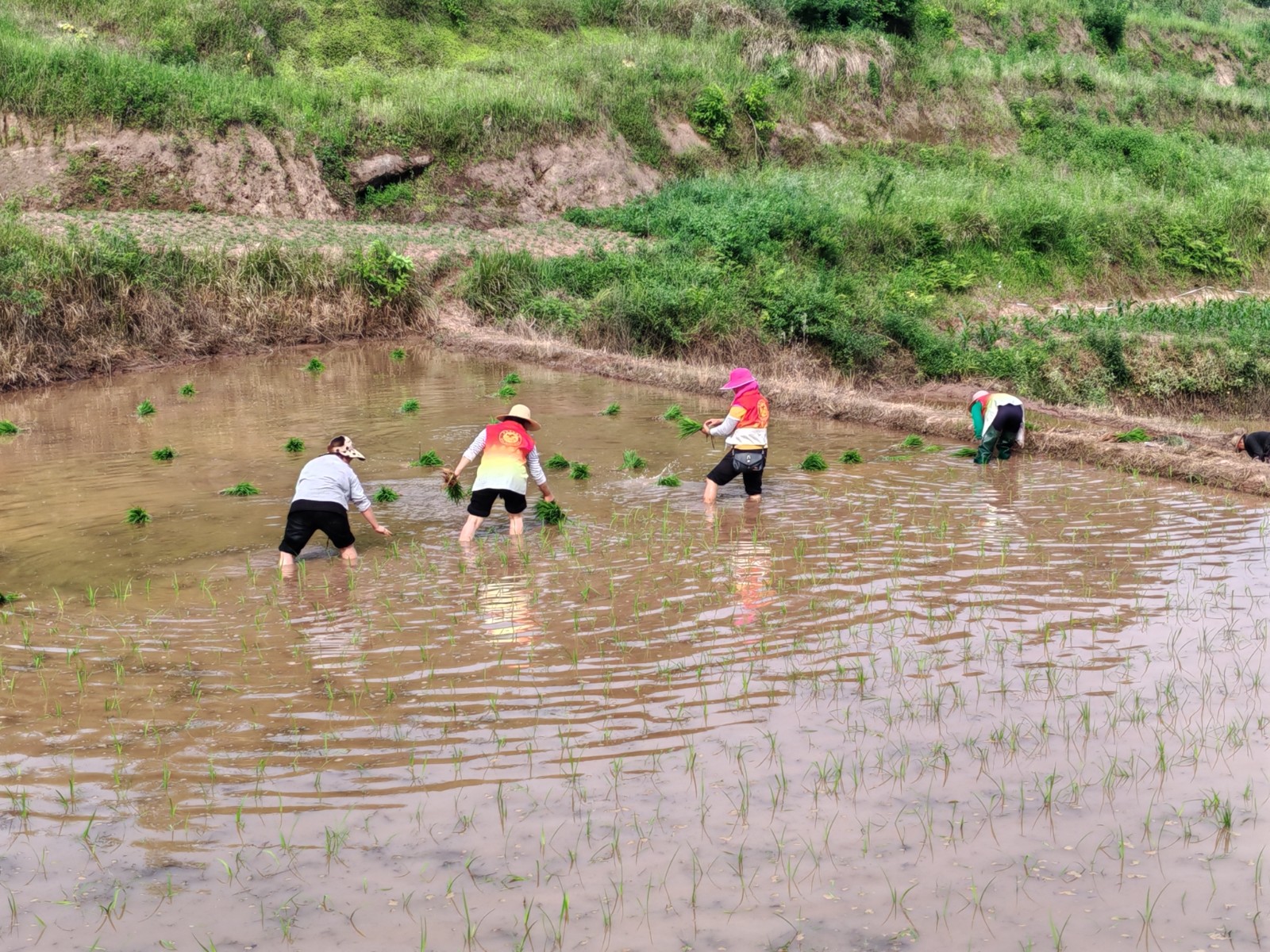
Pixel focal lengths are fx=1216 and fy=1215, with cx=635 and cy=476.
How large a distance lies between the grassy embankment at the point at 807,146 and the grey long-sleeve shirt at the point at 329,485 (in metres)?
10.8

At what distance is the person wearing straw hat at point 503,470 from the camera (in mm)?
9836

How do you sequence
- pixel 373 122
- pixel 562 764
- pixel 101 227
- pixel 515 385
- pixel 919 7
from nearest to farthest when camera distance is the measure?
pixel 562 764 → pixel 515 385 → pixel 101 227 → pixel 373 122 → pixel 919 7

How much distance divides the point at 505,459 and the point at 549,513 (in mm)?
649

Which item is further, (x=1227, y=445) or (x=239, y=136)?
(x=239, y=136)

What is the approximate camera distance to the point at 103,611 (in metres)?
7.94

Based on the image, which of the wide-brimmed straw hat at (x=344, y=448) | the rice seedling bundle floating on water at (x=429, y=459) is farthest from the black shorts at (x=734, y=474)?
the wide-brimmed straw hat at (x=344, y=448)

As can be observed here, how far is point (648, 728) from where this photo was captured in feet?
19.7

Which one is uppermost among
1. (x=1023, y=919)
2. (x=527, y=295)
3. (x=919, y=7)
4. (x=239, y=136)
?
(x=919, y=7)

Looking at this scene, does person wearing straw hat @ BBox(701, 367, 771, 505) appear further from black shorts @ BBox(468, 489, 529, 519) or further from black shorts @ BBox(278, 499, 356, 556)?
black shorts @ BBox(278, 499, 356, 556)

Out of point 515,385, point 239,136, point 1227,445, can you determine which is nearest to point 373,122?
point 239,136

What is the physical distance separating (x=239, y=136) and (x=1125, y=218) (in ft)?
64.8

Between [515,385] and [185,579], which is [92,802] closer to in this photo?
[185,579]

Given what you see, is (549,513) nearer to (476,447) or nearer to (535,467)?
(535,467)

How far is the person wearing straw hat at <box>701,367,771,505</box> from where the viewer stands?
10945 mm
